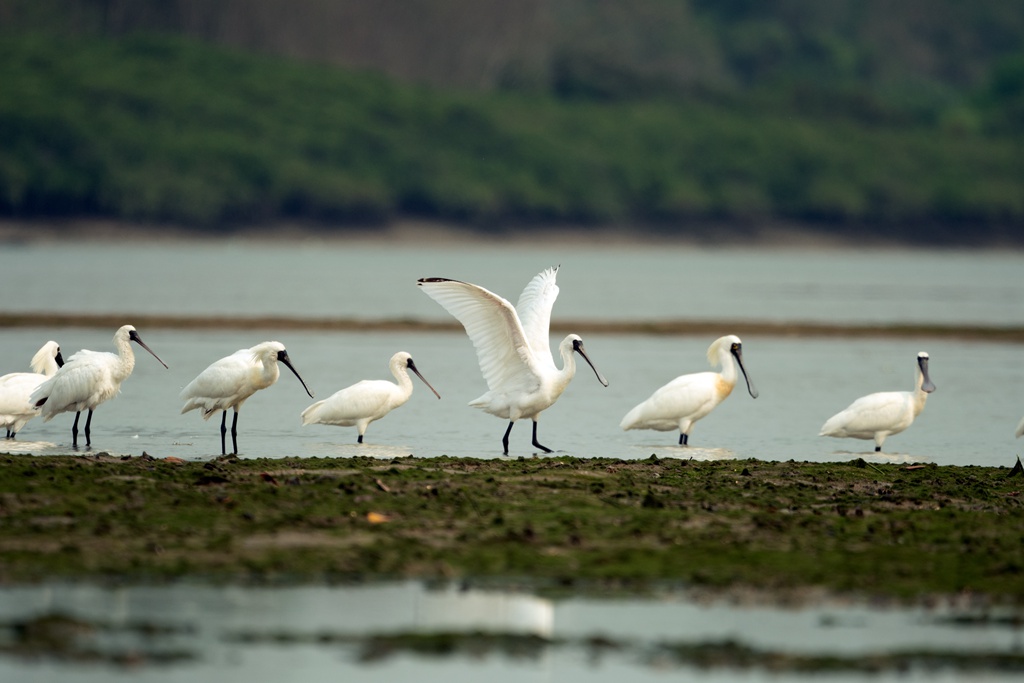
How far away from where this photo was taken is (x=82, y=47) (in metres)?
103

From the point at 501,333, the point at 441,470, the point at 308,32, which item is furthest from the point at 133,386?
the point at 308,32

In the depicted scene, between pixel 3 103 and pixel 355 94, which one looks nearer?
pixel 3 103

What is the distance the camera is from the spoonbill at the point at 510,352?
15.9 m

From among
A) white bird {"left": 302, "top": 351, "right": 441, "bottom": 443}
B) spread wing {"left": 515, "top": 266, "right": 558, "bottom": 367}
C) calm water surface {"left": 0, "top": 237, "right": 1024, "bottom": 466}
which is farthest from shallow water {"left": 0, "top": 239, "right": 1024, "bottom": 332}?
white bird {"left": 302, "top": 351, "right": 441, "bottom": 443}

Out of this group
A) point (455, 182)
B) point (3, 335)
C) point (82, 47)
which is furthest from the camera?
point (82, 47)

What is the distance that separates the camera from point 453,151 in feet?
328

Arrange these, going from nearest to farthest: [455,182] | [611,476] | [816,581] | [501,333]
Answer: [816,581], [611,476], [501,333], [455,182]

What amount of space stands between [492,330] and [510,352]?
0.33m

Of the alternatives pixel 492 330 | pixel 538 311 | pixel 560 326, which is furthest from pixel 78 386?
pixel 560 326

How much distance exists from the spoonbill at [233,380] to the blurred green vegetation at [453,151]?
71120 mm

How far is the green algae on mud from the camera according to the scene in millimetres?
10602

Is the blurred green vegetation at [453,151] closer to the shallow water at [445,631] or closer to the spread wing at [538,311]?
the spread wing at [538,311]

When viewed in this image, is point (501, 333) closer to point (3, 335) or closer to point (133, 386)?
point (133, 386)

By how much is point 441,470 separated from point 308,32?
10510 centimetres
